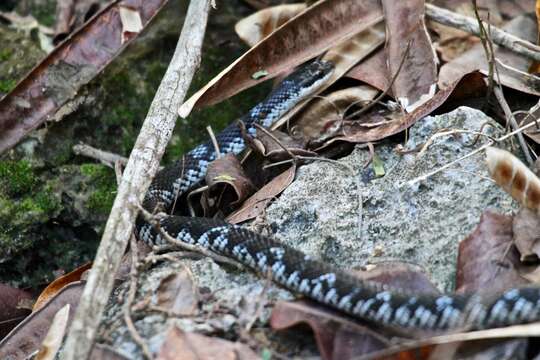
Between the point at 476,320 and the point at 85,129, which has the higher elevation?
the point at 85,129

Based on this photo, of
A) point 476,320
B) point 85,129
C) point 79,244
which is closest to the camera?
point 476,320

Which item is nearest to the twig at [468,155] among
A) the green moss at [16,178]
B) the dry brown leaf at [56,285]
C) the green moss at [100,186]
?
the dry brown leaf at [56,285]

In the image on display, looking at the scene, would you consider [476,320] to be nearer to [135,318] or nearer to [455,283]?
[455,283]

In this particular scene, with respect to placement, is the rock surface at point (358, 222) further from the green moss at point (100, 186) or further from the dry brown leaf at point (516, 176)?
the green moss at point (100, 186)

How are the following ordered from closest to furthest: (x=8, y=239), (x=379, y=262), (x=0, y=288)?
(x=379, y=262) → (x=0, y=288) → (x=8, y=239)

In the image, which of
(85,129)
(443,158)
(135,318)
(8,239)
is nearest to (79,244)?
(8,239)

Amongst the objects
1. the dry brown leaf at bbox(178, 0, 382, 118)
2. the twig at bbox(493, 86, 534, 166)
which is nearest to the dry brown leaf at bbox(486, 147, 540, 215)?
the twig at bbox(493, 86, 534, 166)
